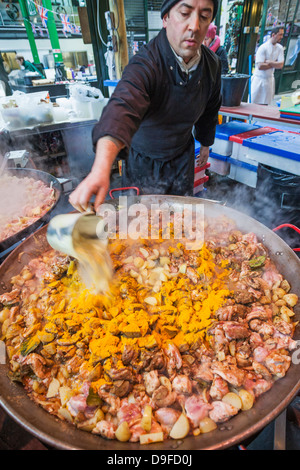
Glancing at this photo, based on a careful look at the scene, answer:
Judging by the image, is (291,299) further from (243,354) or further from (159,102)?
(159,102)

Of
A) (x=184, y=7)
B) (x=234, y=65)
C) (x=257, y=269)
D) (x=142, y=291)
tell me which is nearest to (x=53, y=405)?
(x=142, y=291)

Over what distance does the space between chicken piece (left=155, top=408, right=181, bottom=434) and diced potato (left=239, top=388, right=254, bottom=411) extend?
1.02 feet

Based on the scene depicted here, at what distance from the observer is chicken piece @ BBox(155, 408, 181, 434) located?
3.95 ft

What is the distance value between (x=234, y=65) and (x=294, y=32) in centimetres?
366

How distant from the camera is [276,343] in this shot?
4.77 feet

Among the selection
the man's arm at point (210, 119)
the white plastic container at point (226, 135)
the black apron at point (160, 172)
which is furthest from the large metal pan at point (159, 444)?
the white plastic container at point (226, 135)

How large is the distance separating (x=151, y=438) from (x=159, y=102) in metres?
2.56

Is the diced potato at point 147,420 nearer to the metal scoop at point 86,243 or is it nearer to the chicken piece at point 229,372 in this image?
the chicken piece at point 229,372

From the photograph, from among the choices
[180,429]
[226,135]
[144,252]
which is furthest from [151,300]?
[226,135]

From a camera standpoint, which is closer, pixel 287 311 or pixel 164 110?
pixel 287 311

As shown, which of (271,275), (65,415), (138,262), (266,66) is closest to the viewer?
(65,415)

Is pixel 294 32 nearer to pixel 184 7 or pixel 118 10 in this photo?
pixel 118 10

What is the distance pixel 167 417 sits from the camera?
1222mm

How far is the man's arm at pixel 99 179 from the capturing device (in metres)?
1.38
